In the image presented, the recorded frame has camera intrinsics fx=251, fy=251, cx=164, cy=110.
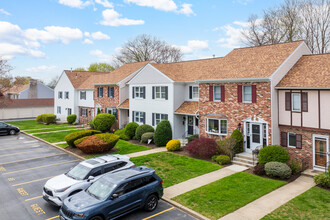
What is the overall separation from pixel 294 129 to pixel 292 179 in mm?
3758

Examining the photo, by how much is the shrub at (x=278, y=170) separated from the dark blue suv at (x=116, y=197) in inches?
290

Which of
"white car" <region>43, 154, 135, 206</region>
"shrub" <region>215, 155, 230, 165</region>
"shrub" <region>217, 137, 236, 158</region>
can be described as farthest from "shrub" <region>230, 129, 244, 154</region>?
"white car" <region>43, 154, 135, 206</region>

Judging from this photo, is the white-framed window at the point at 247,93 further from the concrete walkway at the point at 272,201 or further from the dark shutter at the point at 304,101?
the concrete walkway at the point at 272,201

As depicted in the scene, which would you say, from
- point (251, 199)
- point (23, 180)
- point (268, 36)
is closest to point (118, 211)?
point (251, 199)

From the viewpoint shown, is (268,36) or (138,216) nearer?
(138,216)

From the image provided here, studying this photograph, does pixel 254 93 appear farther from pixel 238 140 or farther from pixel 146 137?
pixel 146 137

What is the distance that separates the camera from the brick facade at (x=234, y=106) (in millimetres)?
17469

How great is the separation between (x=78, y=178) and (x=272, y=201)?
9290 mm

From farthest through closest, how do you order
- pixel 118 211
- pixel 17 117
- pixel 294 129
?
pixel 17 117, pixel 294 129, pixel 118 211

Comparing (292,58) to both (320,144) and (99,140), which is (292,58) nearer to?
(320,144)

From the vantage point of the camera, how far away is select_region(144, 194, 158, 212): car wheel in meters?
10.8

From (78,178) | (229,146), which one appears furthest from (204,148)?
(78,178)

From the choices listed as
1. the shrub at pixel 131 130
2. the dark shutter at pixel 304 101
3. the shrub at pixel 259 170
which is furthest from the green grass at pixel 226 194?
the shrub at pixel 131 130

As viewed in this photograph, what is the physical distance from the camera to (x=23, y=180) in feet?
49.5
